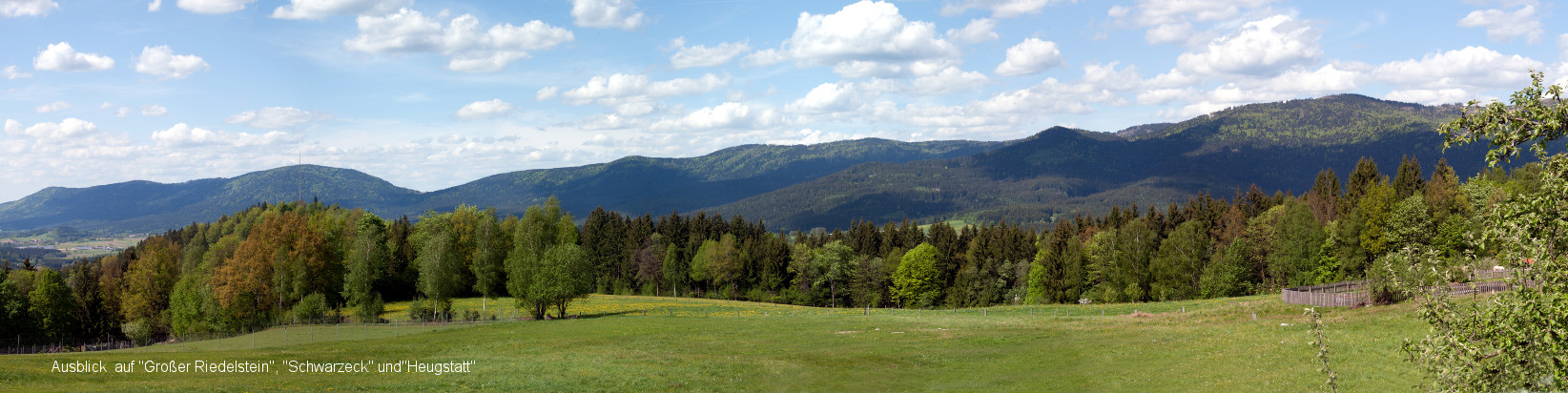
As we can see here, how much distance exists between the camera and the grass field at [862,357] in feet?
114

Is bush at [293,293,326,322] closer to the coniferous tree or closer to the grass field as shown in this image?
the grass field

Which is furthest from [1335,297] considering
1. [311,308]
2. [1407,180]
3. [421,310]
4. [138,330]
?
[138,330]

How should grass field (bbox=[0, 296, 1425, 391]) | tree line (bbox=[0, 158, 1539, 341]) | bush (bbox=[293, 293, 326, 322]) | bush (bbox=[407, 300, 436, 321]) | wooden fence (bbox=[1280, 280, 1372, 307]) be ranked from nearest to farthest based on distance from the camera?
grass field (bbox=[0, 296, 1425, 391]) < wooden fence (bbox=[1280, 280, 1372, 307]) < bush (bbox=[407, 300, 436, 321]) < bush (bbox=[293, 293, 326, 322]) < tree line (bbox=[0, 158, 1539, 341])

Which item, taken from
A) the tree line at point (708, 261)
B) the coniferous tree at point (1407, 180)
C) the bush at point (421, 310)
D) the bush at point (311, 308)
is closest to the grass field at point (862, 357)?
the bush at point (421, 310)

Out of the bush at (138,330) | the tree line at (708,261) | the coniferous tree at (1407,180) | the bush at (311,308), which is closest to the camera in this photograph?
the bush at (311,308)

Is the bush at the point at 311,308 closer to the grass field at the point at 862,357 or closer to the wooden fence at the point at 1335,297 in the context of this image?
the grass field at the point at 862,357

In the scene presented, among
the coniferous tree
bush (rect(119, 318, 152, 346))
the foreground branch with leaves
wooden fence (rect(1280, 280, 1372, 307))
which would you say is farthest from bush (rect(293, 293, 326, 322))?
the coniferous tree

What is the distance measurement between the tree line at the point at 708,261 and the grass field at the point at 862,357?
2436 centimetres

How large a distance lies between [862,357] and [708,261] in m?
98.0

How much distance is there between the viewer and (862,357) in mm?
47812

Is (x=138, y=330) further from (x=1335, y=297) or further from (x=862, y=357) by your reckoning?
(x=1335, y=297)

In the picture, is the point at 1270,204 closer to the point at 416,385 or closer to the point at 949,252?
the point at 949,252

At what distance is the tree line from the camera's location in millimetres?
90812

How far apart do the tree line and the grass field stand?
79.9ft
